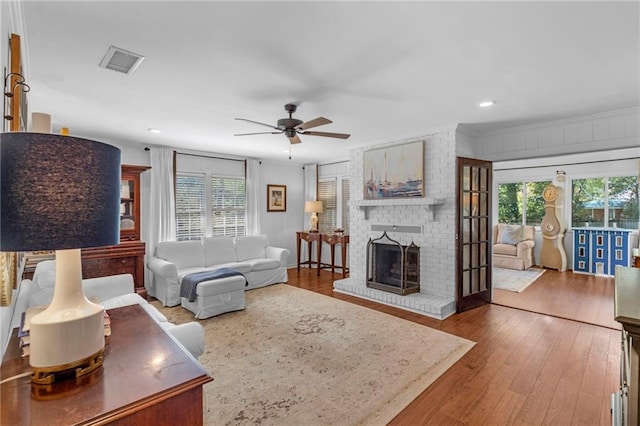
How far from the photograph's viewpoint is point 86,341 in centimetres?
99

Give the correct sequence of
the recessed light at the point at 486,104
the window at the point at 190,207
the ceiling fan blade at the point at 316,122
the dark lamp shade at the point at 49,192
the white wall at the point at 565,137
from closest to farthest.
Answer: the dark lamp shade at the point at 49,192
the ceiling fan blade at the point at 316,122
the recessed light at the point at 486,104
the white wall at the point at 565,137
the window at the point at 190,207

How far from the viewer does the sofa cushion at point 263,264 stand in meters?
5.22

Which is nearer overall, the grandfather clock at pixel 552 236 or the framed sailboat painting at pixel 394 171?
the framed sailboat painting at pixel 394 171

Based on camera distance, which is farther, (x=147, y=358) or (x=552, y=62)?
(x=552, y=62)

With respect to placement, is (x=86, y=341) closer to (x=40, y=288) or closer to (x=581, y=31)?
(x=40, y=288)

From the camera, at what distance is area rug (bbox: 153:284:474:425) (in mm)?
2143

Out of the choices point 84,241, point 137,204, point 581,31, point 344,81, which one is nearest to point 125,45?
point 344,81

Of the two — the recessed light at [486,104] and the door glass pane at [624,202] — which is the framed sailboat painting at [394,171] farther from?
the door glass pane at [624,202]

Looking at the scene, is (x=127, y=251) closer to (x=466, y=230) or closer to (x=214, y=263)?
(x=214, y=263)

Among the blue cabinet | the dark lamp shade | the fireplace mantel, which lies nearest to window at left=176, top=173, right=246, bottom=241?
the fireplace mantel

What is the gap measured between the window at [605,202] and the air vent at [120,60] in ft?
27.2

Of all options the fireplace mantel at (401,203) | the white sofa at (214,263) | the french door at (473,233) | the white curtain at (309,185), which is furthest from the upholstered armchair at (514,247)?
the white sofa at (214,263)

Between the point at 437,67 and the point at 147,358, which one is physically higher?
the point at 437,67

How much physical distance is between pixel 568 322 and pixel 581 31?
3313 millimetres
